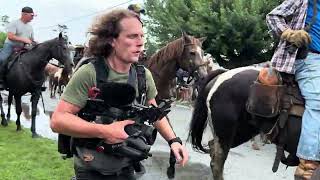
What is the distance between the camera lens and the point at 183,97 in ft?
73.8

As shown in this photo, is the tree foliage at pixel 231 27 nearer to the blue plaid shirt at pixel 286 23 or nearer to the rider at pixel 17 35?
the rider at pixel 17 35

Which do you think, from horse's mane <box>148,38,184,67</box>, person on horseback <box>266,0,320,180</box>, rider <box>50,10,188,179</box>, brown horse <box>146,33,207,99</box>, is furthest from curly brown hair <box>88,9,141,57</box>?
horse's mane <box>148,38,184,67</box>

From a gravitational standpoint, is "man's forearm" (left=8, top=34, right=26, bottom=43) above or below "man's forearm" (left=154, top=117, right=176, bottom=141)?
below

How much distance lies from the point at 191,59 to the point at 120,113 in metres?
5.58

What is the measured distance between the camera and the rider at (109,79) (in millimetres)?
2688

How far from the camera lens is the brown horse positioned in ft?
26.5

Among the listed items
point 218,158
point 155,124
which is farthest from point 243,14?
point 155,124

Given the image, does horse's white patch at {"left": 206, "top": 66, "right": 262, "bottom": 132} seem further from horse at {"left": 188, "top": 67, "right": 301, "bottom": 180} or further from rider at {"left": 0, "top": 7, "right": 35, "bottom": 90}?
rider at {"left": 0, "top": 7, "right": 35, "bottom": 90}

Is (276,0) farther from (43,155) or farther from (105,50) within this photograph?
(105,50)

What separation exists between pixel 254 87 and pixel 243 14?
42.2 ft

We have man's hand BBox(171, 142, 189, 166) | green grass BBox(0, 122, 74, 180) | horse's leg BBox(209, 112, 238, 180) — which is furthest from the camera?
green grass BBox(0, 122, 74, 180)

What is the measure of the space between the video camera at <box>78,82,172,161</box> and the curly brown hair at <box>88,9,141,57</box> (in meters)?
0.28

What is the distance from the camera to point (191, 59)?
8.23 meters

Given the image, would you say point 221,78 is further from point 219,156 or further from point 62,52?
point 62,52
